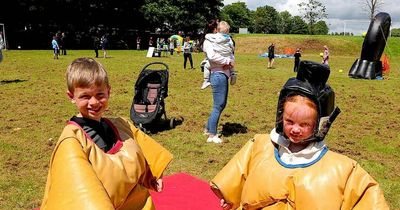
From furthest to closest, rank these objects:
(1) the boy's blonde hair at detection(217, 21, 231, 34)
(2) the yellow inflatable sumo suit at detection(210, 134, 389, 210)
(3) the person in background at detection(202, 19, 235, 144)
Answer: (1) the boy's blonde hair at detection(217, 21, 231, 34), (3) the person in background at detection(202, 19, 235, 144), (2) the yellow inflatable sumo suit at detection(210, 134, 389, 210)

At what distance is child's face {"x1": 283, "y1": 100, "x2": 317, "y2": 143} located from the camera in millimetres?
2553

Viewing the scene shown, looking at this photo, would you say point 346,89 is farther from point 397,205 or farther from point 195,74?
point 397,205

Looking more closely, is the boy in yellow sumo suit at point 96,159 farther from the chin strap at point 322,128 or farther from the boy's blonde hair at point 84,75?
the chin strap at point 322,128

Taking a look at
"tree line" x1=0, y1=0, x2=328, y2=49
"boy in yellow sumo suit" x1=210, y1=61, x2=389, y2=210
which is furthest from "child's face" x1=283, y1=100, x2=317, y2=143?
"tree line" x1=0, y1=0, x2=328, y2=49

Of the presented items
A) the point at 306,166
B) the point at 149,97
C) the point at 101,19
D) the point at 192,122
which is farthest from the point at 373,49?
the point at 101,19

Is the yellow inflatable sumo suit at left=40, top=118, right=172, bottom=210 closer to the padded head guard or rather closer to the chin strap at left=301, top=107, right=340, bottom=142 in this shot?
the padded head guard

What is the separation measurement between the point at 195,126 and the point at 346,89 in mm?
7851

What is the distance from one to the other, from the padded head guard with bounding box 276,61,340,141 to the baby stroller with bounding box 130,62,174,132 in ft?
16.0

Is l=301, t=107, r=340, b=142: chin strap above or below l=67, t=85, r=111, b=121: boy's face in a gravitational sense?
below

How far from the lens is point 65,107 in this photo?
980cm

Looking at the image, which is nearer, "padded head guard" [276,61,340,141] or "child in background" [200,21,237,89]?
"padded head guard" [276,61,340,141]

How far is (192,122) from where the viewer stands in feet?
27.7

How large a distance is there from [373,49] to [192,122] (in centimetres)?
1221

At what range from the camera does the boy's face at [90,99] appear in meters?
2.57
